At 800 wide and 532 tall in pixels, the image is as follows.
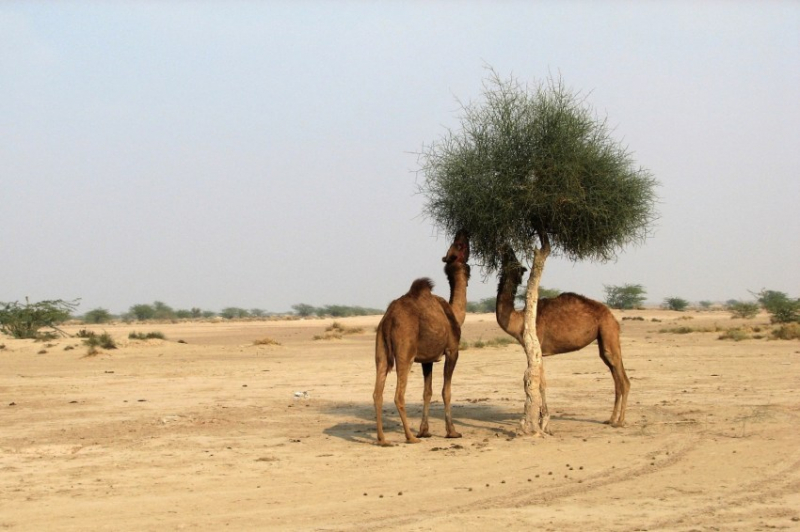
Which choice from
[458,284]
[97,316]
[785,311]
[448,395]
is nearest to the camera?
[448,395]

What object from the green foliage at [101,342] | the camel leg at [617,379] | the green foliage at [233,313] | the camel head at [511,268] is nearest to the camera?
the camel head at [511,268]

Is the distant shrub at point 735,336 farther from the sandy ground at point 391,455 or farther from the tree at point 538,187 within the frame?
the tree at point 538,187

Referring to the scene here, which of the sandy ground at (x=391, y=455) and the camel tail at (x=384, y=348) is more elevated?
the camel tail at (x=384, y=348)

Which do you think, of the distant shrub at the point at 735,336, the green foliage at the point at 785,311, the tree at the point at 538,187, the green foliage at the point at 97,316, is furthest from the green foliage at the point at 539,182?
the green foliage at the point at 97,316

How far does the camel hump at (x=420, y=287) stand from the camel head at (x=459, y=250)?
1.52ft

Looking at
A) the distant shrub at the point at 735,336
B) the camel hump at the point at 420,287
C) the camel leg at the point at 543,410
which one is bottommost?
the camel leg at the point at 543,410

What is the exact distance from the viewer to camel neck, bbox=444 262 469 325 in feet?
46.9

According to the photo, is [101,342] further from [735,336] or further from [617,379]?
[735,336]

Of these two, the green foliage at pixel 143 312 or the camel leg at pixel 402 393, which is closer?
the camel leg at pixel 402 393

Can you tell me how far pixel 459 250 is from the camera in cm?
1404

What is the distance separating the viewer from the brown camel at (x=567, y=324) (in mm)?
14391

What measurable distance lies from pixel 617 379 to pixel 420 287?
377 cm

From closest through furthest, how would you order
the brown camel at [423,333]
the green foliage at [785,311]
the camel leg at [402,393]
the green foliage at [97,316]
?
the camel leg at [402,393], the brown camel at [423,333], the green foliage at [785,311], the green foliage at [97,316]

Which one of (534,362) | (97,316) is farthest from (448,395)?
(97,316)
